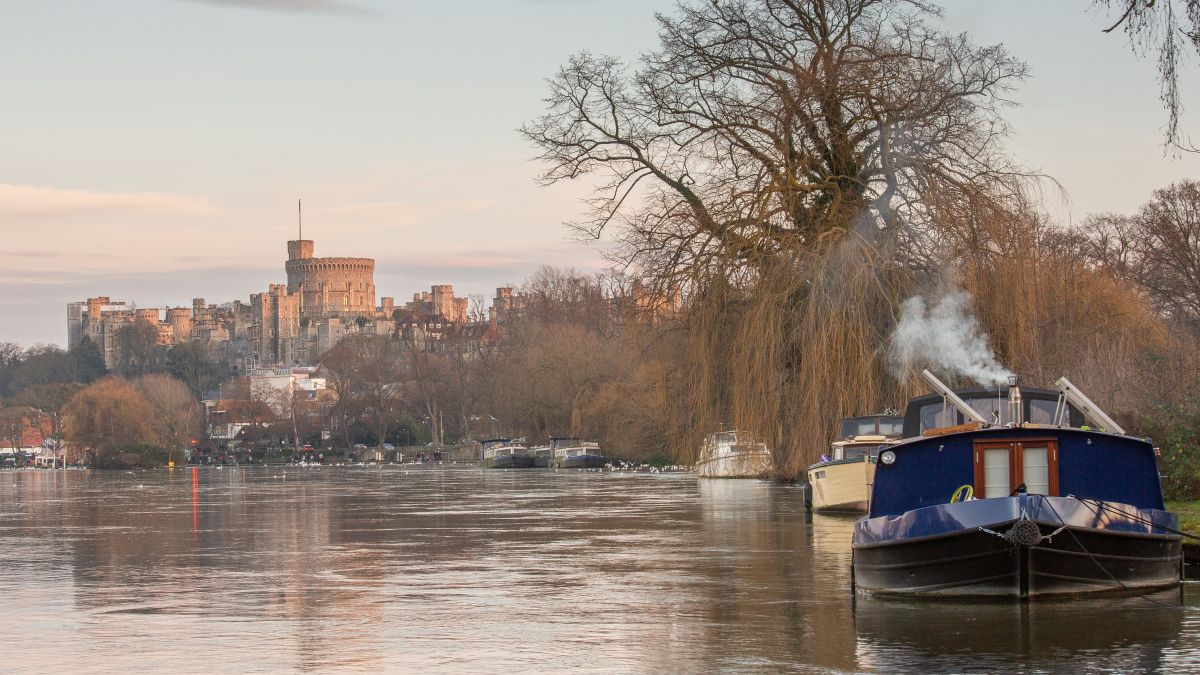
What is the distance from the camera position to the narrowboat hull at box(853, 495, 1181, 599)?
48.8 ft

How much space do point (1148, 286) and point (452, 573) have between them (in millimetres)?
59668

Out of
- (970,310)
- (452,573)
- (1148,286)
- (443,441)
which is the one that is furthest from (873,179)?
(443,441)

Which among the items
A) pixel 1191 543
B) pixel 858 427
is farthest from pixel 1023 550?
pixel 858 427

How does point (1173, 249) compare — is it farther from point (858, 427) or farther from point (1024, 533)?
point (1024, 533)

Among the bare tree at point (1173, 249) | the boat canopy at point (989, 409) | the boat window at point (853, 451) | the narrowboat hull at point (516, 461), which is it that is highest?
the bare tree at point (1173, 249)

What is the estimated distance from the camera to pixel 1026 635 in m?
13.4

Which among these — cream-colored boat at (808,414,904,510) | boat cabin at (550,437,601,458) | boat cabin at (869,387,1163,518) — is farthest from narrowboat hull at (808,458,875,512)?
boat cabin at (550,437,601,458)

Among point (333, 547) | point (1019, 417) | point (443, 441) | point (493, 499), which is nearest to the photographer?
point (1019, 417)

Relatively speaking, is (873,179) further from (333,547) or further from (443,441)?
(443,441)

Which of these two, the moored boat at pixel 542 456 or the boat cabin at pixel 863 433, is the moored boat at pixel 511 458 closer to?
the moored boat at pixel 542 456

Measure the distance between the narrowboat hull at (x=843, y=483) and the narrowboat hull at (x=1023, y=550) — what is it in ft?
39.1

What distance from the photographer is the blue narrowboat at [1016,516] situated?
15.0 metres

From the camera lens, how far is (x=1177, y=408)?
2611 centimetres

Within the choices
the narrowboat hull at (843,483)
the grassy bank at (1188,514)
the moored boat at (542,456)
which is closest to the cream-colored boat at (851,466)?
the narrowboat hull at (843,483)
